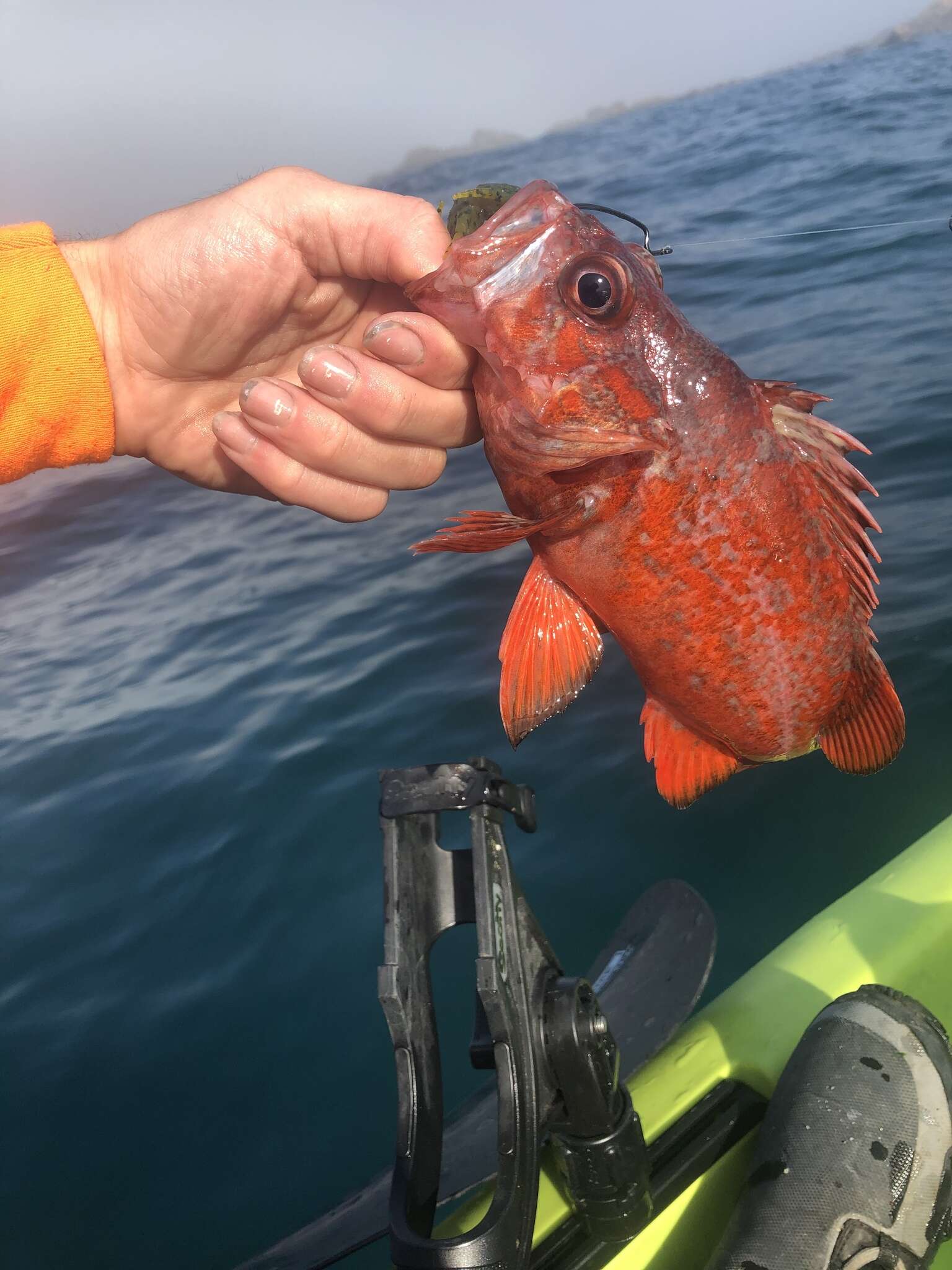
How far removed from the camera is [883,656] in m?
4.80

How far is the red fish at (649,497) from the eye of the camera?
5.94 feet

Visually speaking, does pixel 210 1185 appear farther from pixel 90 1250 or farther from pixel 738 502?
pixel 738 502

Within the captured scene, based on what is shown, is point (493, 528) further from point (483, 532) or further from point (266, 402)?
point (266, 402)

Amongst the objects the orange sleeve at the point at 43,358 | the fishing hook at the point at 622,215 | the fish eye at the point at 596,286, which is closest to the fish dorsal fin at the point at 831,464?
the fish eye at the point at 596,286

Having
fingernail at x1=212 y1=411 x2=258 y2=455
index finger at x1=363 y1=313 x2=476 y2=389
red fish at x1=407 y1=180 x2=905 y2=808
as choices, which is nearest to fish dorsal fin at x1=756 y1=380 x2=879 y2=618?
red fish at x1=407 y1=180 x2=905 y2=808

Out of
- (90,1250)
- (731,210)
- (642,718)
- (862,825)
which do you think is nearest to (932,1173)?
(642,718)

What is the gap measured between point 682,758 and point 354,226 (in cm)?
146

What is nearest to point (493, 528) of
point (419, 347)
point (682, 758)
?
point (419, 347)

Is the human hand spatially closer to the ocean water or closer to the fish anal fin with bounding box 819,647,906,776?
the fish anal fin with bounding box 819,647,906,776

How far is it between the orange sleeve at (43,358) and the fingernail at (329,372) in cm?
58

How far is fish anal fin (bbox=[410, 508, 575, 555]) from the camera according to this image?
5.79 ft

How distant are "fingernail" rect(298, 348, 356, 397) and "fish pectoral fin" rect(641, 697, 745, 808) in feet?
3.47

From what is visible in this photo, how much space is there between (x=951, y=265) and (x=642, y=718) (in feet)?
31.2

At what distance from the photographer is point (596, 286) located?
70.4 inches
